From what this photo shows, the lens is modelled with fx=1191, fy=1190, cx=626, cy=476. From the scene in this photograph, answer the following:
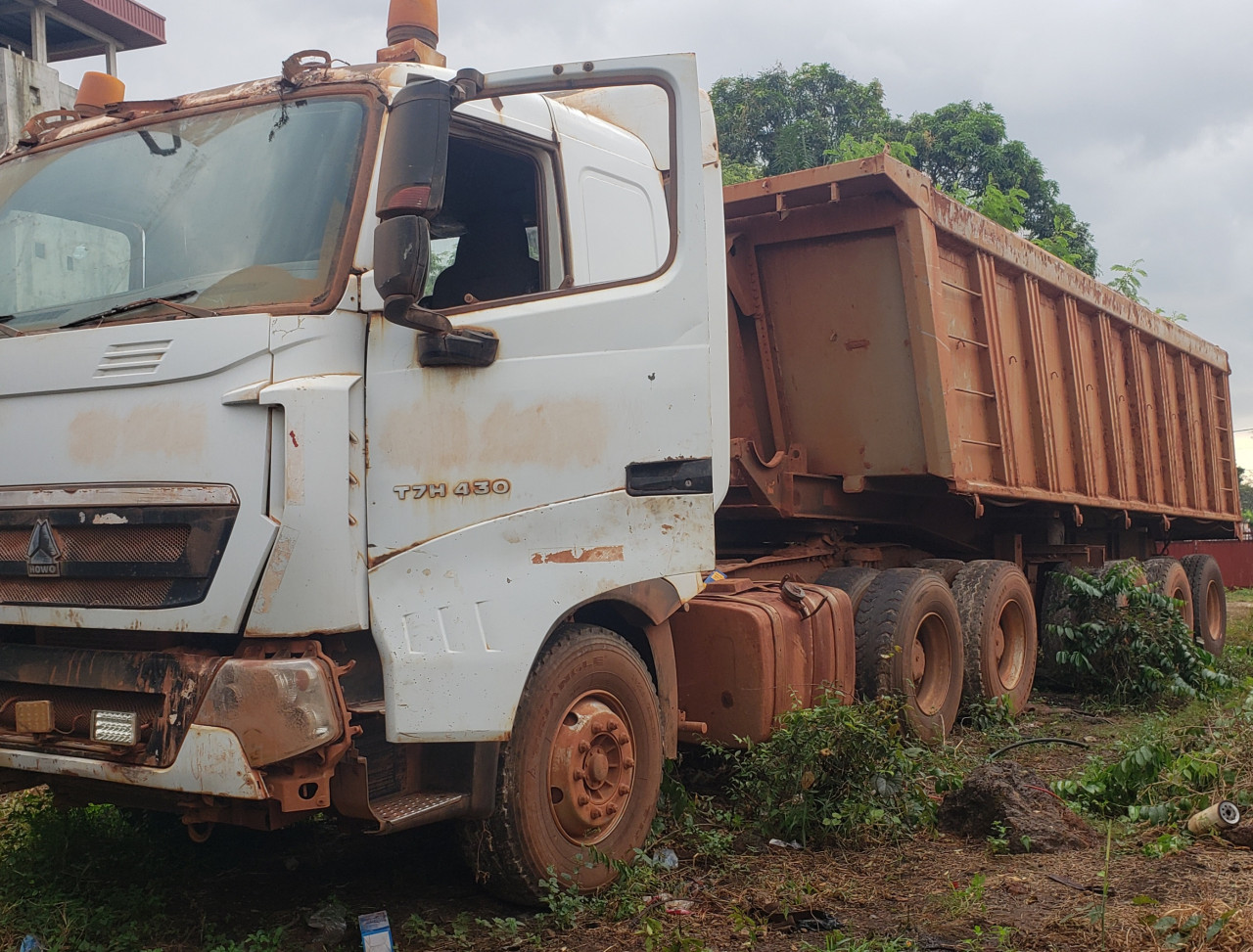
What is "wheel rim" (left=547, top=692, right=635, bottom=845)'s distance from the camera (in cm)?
381

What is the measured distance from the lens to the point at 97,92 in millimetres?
4246

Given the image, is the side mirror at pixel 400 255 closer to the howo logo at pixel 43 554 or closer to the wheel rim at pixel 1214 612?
the howo logo at pixel 43 554

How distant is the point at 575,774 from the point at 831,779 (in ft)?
4.54

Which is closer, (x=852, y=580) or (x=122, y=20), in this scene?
(x=852, y=580)

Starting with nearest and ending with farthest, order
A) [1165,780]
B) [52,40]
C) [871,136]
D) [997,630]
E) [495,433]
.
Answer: [495,433]
[1165,780]
[997,630]
[52,40]
[871,136]

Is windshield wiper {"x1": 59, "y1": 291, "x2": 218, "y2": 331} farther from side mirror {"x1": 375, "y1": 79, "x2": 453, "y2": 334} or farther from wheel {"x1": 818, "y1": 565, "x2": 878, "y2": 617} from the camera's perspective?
wheel {"x1": 818, "y1": 565, "x2": 878, "y2": 617}

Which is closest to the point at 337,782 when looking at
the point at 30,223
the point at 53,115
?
the point at 30,223

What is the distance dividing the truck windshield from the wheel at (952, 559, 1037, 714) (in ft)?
15.5

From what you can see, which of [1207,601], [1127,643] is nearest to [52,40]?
[1207,601]

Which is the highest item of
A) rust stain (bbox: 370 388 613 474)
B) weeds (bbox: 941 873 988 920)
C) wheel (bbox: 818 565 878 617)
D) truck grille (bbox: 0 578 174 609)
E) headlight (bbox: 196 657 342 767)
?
rust stain (bbox: 370 388 613 474)

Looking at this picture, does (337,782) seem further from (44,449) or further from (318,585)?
(44,449)

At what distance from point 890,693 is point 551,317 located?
3138 mm

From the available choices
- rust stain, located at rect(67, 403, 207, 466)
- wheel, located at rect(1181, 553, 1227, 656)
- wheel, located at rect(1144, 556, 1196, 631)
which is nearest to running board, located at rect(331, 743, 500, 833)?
rust stain, located at rect(67, 403, 207, 466)

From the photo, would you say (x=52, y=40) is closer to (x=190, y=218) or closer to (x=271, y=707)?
(x=190, y=218)
